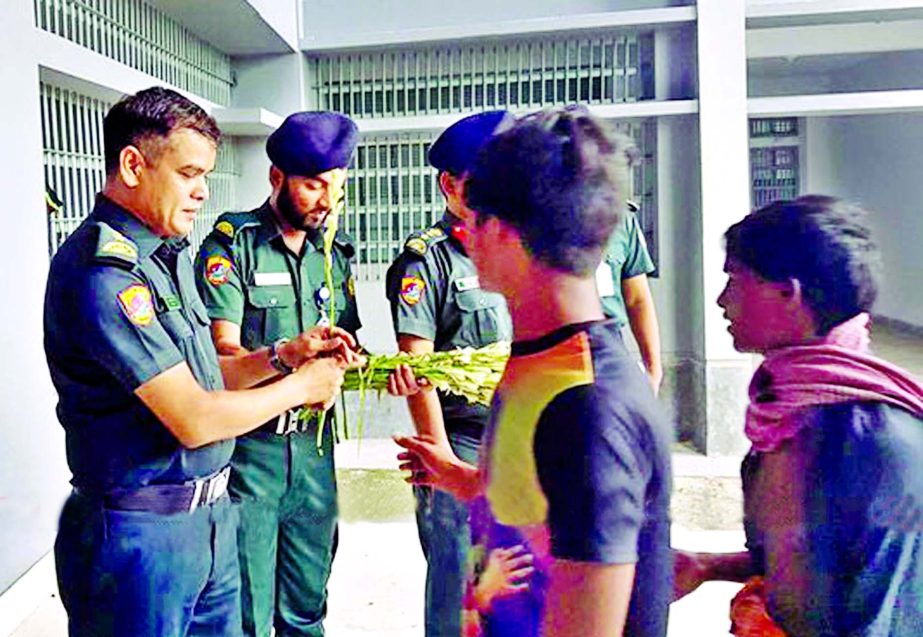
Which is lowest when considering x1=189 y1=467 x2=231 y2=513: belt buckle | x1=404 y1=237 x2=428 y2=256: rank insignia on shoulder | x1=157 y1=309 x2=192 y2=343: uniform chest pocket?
x1=189 y1=467 x2=231 y2=513: belt buckle

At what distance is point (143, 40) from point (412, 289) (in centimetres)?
270

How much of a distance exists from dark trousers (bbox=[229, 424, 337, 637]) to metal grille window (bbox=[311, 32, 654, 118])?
10.9 ft

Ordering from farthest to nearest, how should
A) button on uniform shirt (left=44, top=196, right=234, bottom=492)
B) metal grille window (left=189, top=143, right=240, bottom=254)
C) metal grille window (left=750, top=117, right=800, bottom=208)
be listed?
1. metal grille window (left=750, top=117, right=800, bottom=208)
2. metal grille window (left=189, top=143, right=240, bottom=254)
3. button on uniform shirt (left=44, top=196, right=234, bottom=492)

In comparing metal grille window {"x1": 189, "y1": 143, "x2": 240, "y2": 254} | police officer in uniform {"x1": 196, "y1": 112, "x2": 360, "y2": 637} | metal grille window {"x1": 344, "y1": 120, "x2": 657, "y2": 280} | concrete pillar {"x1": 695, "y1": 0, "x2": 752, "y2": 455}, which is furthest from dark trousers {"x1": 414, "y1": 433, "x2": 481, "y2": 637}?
metal grille window {"x1": 344, "y1": 120, "x2": 657, "y2": 280}

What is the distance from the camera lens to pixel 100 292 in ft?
4.46

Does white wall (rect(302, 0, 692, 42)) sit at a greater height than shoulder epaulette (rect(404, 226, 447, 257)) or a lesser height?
greater

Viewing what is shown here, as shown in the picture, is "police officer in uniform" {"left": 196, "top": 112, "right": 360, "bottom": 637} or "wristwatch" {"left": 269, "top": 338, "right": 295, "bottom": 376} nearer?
"wristwatch" {"left": 269, "top": 338, "right": 295, "bottom": 376}

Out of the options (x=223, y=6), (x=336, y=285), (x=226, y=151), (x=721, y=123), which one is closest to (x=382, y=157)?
(x=226, y=151)

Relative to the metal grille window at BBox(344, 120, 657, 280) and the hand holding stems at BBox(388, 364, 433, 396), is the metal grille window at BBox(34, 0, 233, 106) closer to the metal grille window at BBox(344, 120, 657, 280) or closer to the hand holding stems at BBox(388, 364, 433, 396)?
the metal grille window at BBox(344, 120, 657, 280)

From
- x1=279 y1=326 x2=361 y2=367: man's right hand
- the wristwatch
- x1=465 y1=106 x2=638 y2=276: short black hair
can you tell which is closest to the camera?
x1=465 y1=106 x2=638 y2=276: short black hair

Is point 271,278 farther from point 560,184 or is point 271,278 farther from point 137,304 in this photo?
point 560,184

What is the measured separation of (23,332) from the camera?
2666mm

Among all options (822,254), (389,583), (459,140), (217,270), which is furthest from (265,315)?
(822,254)

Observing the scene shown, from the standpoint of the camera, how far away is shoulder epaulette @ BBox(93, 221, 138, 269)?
1372 millimetres
